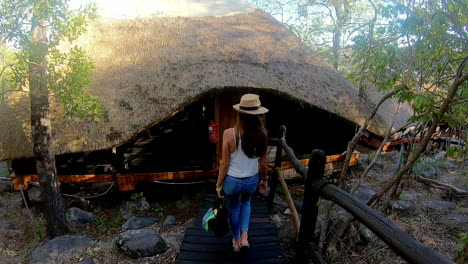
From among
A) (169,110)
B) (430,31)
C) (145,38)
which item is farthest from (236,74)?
(430,31)

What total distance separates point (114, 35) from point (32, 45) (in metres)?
4.35

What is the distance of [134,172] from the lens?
6359 mm

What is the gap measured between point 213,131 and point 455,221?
493cm

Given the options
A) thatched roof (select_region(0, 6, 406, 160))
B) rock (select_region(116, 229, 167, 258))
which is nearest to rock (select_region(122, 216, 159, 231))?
thatched roof (select_region(0, 6, 406, 160))

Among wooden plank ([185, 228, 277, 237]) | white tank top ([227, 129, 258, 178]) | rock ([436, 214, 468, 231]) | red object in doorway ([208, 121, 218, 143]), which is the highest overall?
white tank top ([227, 129, 258, 178])

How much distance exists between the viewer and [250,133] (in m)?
2.76

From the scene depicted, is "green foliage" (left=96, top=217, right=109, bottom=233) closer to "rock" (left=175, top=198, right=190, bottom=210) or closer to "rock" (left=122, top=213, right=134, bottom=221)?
"rock" (left=122, top=213, right=134, bottom=221)

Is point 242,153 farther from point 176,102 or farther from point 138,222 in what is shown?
point 138,222

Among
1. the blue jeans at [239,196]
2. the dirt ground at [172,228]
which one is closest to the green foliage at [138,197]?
the dirt ground at [172,228]

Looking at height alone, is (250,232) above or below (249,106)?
Result: below

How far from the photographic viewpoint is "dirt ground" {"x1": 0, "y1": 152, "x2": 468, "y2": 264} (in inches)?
144

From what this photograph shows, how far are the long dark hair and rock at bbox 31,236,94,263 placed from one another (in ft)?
9.60

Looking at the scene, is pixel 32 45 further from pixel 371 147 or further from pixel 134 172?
pixel 371 147

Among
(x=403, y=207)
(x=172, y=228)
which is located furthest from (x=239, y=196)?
(x=403, y=207)
